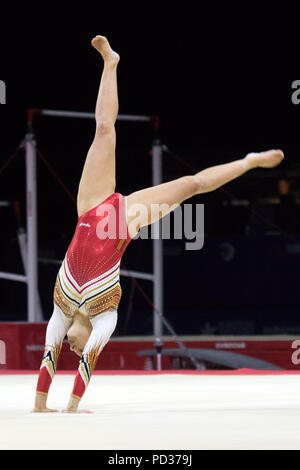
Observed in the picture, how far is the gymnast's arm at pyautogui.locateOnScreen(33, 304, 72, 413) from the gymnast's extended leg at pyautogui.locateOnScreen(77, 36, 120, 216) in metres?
0.58

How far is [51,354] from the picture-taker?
12.3ft

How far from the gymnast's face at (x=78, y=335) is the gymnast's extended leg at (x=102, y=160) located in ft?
2.00

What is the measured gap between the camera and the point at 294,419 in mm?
3213

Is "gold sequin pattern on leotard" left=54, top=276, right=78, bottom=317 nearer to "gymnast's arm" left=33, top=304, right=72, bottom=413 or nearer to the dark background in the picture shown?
"gymnast's arm" left=33, top=304, right=72, bottom=413

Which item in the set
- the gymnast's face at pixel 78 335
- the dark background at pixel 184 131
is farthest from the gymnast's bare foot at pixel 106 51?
the dark background at pixel 184 131

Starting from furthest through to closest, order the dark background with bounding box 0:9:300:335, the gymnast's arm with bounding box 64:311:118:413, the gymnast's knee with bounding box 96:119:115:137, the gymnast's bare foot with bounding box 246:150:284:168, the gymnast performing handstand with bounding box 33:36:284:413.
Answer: the dark background with bounding box 0:9:300:335 → the gymnast's bare foot with bounding box 246:150:284:168 → the gymnast's knee with bounding box 96:119:115:137 → the gymnast performing handstand with bounding box 33:36:284:413 → the gymnast's arm with bounding box 64:311:118:413

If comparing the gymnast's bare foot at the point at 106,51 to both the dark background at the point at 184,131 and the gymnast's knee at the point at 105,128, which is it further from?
the dark background at the point at 184,131


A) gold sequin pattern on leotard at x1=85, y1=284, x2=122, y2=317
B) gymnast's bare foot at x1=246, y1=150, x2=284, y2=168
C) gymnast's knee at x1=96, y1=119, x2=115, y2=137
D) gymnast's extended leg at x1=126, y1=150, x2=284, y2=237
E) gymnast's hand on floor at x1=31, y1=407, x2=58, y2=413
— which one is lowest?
gymnast's hand on floor at x1=31, y1=407, x2=58, y2=413

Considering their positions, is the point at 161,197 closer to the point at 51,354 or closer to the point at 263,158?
the point at 263,158

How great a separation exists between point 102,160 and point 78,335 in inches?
35.7

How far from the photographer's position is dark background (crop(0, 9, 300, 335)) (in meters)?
8.02

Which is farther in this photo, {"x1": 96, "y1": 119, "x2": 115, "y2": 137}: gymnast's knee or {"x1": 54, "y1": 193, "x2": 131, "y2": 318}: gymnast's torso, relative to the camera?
{"x1": 96, "y1": 119, "x2": 115, "y2": 137}: gymnast's knee

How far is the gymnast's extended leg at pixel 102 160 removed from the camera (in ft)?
13.6

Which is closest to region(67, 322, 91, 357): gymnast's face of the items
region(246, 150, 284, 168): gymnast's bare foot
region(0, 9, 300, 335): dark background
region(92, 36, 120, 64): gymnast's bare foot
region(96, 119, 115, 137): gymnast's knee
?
region(96, 119, 115, 137): gymnast's knee
